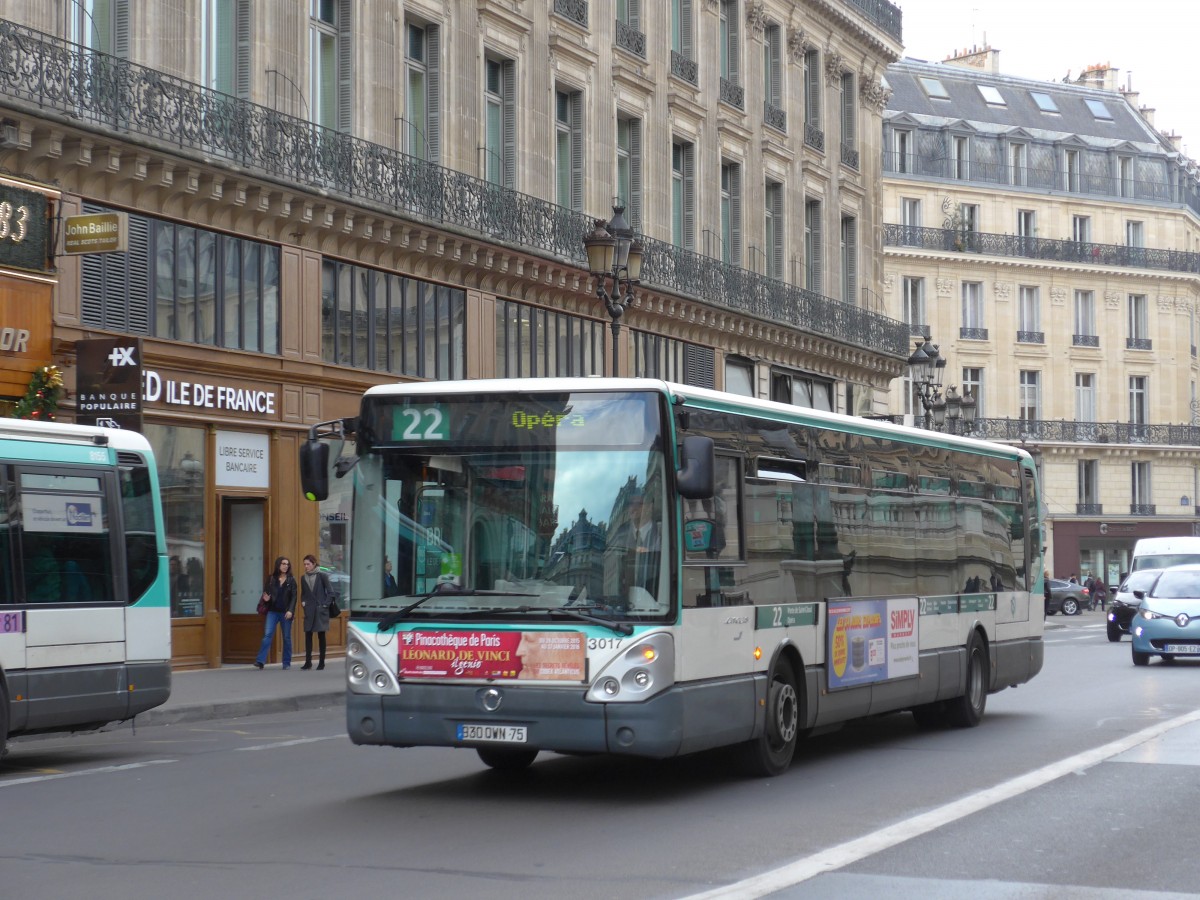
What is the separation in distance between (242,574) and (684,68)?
16.5 m

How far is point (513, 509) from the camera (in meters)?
11.1

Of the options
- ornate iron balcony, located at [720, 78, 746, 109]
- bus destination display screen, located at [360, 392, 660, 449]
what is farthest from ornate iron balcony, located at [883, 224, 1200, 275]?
bus destination display screen, located at [360, 392, 660, 449]

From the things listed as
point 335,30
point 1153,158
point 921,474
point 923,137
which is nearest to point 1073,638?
point 335,30

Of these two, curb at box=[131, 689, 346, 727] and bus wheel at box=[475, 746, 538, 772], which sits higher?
bus wheel at box=[475, 746, 538, 772]

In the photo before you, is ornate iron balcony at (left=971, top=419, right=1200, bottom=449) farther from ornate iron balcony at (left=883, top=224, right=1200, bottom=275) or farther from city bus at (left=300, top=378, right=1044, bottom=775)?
city bus at (left=300, top=378, right=1044, bottom=775)

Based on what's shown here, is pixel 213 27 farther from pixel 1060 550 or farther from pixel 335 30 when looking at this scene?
pixel 1060 550

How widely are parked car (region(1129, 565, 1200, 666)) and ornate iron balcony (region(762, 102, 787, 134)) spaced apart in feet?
55.6

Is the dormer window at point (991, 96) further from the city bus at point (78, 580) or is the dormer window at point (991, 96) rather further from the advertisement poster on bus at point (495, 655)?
the advertisement poster on bus at point (495, 655)

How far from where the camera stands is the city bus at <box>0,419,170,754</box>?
1322 centimetres

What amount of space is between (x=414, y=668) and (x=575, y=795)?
4.45ft

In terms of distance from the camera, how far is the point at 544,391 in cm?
1120

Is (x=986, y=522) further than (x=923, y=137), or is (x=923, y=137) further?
(x=923, y=137)

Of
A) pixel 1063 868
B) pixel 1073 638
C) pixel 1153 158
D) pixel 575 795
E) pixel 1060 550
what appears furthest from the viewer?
pixel 1153 158

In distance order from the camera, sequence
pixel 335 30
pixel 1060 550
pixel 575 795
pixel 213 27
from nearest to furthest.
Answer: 1. pixel 575 795
2. pixel 213 27
3. pixel 335 30
4. pixel 1060 550
